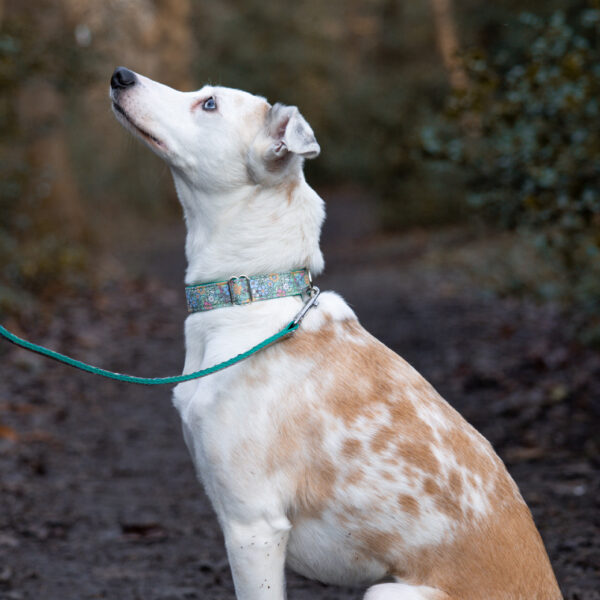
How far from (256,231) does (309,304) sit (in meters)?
0.35

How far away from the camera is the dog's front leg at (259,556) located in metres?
2.87

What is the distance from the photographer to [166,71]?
100.0 feet

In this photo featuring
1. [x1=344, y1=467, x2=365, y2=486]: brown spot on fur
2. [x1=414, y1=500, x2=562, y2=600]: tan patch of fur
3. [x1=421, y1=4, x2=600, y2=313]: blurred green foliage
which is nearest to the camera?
[x1=414, y1=500, x2=562, y2=600]: tan patch of fur

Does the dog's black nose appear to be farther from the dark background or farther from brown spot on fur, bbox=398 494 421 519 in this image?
brown spot on fur, bbox=398 494 421 519

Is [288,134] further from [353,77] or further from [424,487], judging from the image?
[353,77]

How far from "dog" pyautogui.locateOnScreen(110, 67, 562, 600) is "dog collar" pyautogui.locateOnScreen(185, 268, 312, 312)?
0.7 inches

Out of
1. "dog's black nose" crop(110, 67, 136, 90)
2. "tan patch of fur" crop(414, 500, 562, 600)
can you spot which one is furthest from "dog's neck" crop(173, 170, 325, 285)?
"tan patch of fur" crop(414, 500, 562, 600)

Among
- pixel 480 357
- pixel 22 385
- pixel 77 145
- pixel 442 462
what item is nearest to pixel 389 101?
pixel 77 145

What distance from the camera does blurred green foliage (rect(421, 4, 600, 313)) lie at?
5.66m

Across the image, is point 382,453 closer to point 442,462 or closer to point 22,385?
point 442,462

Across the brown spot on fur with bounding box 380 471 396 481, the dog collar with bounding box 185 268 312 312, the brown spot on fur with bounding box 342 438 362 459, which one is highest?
the dog collar with bounding box 185 268 312 312

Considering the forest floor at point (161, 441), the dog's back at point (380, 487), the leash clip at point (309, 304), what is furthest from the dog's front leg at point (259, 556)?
the forest floor at point (161, 441)

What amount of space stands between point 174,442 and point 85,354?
2.68m

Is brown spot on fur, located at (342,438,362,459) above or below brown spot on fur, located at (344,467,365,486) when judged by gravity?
above
